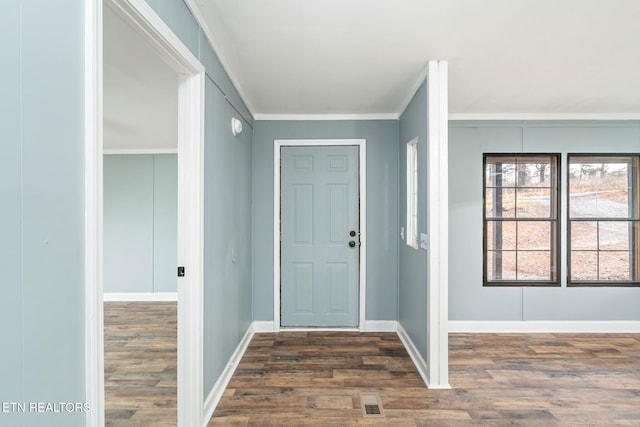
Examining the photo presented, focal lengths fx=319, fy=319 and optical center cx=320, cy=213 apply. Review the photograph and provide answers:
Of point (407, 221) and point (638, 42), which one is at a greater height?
point (638, 42)

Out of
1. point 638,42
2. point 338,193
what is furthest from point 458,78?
point 338,193

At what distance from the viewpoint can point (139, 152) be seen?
506 centimetres

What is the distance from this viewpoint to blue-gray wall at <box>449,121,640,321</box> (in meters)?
3.64

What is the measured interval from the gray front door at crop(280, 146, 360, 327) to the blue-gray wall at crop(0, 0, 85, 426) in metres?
2.79

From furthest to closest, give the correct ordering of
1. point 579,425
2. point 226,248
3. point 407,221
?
point 407,221, point 226,248, point 579,425

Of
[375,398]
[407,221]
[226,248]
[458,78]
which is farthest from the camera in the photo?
[407,221]

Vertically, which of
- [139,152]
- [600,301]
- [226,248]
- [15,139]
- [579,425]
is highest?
[139,152]

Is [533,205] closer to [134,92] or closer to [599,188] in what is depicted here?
[599,188]

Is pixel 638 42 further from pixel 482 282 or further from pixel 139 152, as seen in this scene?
pixel 139 152

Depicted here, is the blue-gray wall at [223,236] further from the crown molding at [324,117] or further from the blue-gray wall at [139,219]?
the blue-gray wall at [139,219]

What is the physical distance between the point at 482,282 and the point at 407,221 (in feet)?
4.00

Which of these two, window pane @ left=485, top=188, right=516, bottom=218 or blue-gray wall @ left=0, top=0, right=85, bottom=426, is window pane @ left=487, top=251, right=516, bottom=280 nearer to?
window pane @ left=485, top=188, right=516, bottom=218

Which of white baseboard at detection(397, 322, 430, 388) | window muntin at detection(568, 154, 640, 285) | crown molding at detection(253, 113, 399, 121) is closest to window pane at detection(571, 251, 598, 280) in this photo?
window muntin at detection(568, 154, 640, 285)

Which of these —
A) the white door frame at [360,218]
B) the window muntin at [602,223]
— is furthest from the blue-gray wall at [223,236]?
the window muntin at [602,223]
